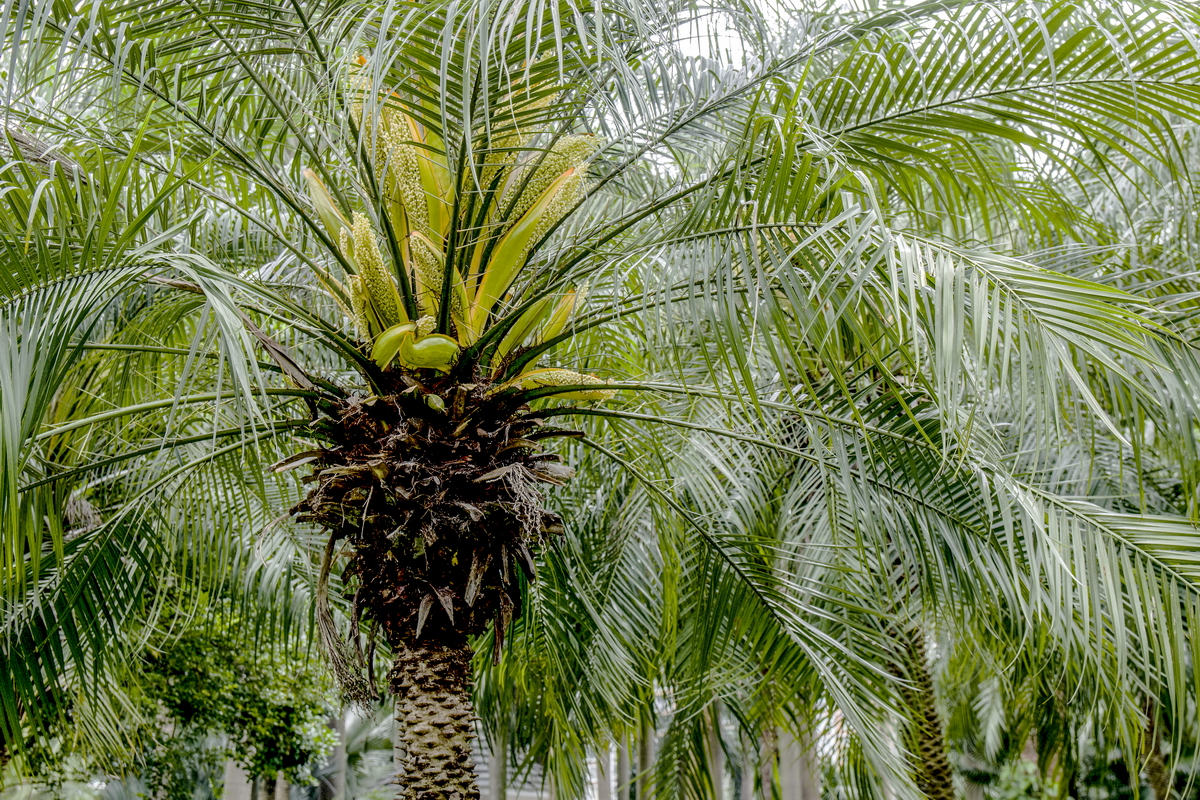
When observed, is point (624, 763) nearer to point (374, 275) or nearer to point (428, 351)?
point (428, 351)

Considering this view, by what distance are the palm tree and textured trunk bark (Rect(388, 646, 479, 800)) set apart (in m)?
0.01

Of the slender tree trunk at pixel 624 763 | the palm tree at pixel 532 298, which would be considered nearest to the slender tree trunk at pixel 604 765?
the slender tree trunk at pixel 624 763

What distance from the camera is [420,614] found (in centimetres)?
314

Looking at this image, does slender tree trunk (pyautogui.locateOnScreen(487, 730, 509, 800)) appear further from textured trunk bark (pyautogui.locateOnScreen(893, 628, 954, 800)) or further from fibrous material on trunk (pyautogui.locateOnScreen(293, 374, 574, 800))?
fibrous material on trunk (pyautogui.locateOnScreen(293, 374, 574, 800))

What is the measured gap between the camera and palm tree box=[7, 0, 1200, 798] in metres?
2.37

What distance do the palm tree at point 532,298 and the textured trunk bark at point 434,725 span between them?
11mm

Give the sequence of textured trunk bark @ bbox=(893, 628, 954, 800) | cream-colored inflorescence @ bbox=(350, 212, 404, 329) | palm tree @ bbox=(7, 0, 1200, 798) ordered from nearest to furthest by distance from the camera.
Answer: palm tree @ bbox=(7, 0, 1200, 798)
cream-colored inflorescence @ bbox=(350, 212, 404, 329)
textured trunk bark @ bbox=(893, 628, 954, 800)

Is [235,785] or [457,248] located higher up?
[457,248]

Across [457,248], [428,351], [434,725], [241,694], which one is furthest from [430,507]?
[241,694]

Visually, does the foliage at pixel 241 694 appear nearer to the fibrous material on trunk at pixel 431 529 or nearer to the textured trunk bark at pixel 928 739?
the fibrous material on trunk at pixel 431 529

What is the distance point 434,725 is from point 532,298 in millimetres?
1371

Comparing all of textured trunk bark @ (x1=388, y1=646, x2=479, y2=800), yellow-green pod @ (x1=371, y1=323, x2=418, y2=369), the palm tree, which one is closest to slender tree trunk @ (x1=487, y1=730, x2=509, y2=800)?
the palm tree

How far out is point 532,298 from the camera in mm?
3244

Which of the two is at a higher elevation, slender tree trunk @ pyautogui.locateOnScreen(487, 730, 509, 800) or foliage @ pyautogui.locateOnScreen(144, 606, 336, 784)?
foliage @ pyautogui.locateOnScreen(144, 606, 336, 784)
